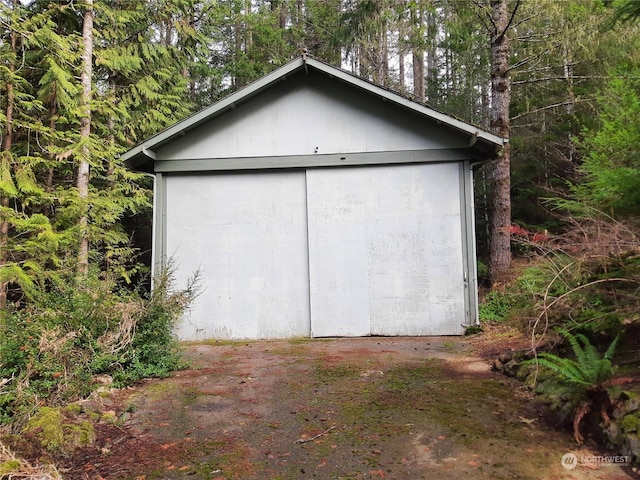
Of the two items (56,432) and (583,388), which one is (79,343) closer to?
(56,432)

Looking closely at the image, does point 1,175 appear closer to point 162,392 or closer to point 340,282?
point 162,392

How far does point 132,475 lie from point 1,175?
729 centimetres

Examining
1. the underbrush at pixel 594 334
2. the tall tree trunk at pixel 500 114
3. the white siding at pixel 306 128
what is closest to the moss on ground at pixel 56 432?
the underbrush at pixel 594 334

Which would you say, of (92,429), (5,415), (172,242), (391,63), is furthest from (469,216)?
(391,63)

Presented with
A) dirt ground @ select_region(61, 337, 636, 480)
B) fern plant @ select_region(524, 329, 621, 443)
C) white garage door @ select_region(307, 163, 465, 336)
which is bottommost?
dirt ground @ select_region(61, 337, 636, 480)

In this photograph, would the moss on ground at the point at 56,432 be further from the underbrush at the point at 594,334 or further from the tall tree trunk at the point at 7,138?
the tall tree trunk at the point at 7,138

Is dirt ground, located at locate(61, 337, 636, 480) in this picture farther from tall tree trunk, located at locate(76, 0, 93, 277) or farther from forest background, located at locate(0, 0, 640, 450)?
tall tree trunk, located at locate(76, 0, 93, 277)

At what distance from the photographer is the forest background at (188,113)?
4219mm

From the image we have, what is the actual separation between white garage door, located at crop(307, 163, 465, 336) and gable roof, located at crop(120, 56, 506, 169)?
0.73 metres

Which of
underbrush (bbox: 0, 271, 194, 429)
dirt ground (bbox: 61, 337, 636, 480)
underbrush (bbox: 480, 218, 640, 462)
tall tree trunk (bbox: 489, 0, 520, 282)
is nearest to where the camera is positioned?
dirt ground (bbox: 61, 337, 636, 480)

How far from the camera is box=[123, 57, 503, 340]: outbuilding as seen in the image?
24.9ft

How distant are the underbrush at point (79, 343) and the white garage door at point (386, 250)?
290 centimetres

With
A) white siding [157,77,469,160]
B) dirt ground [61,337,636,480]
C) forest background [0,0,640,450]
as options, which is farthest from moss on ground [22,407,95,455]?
white siding [157,77,469,160]

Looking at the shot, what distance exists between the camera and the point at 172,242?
8.00 meters
